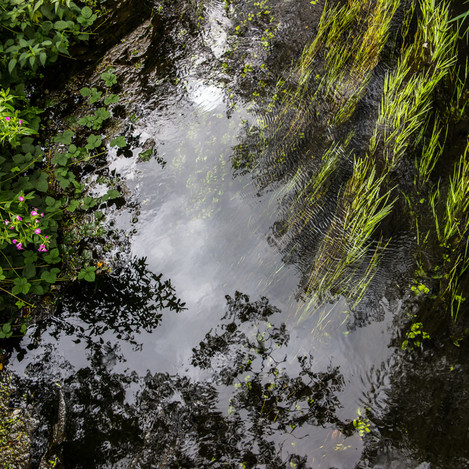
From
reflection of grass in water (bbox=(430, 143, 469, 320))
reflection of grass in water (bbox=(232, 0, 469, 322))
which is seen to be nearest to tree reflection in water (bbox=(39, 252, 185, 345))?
reflection of grass in water (bbox=(232, 0, 469, 322))

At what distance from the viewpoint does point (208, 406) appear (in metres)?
2.38

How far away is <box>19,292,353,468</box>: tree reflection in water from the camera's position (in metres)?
2.26

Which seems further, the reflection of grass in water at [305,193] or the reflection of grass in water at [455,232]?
the reflection of grass in water at [305,193]

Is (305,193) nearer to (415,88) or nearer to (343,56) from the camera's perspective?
(415,88)

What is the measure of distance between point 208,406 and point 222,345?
401 mm

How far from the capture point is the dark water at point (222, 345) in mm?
2252

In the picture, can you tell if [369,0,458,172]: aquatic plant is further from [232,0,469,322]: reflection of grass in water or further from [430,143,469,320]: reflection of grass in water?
[430,143,469,320]: reflection of grass in water

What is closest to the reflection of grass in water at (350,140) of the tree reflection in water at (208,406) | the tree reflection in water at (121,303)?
the tree reflection in water at (208,406)

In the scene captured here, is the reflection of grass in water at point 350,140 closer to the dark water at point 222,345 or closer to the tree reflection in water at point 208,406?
the dark water at point 222,345

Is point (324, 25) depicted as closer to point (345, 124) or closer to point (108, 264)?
point (345, 124)

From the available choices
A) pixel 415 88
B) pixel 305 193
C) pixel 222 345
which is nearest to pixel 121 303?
pixel 222 345

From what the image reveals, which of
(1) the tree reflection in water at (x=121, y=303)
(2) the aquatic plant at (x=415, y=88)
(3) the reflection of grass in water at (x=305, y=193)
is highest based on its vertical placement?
(2) the aquatic plant at (x=415, y=88)

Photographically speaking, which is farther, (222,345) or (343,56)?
(343,56)

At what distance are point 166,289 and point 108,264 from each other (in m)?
0.51
